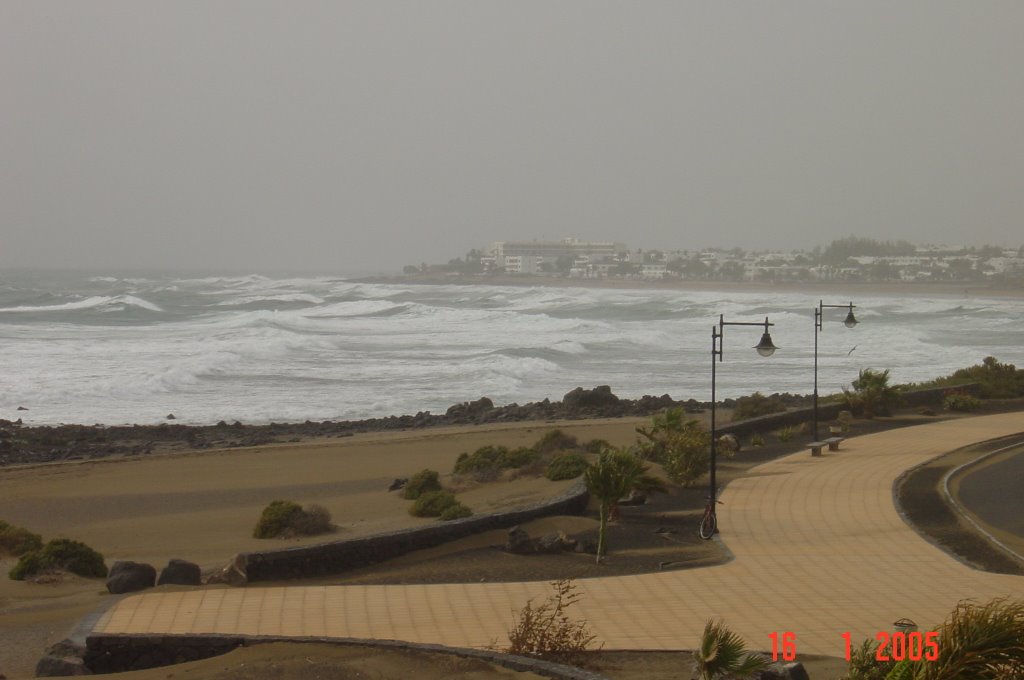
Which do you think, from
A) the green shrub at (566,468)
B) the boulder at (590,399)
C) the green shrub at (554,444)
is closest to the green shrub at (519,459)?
the green shrub at (566,468)

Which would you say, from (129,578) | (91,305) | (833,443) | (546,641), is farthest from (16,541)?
(91,305)

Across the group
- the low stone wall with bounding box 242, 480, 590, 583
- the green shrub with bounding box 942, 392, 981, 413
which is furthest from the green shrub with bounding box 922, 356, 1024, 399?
the low stone wall with bounding box 242, 480, 590, 583

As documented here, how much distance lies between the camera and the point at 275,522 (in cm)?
1418

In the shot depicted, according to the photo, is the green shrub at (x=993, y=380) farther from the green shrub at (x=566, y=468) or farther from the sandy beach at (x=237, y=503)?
the green shrub at (x=566, y=468)

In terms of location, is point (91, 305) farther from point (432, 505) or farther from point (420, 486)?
point (432, 505)

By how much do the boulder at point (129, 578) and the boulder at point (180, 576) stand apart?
12 cm

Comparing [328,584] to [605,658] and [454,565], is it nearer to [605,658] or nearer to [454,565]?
[454,565]

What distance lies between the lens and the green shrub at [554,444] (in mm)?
20500

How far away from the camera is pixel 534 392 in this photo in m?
35.0

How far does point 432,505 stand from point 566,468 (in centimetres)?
283

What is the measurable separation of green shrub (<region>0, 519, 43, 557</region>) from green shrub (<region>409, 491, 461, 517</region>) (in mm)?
4946

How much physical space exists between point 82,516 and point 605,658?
11379 mm

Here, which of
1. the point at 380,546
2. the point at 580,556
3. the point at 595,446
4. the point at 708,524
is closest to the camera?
the point at 380,546

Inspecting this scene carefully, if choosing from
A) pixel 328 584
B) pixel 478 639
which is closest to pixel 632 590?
pixel 478 639
